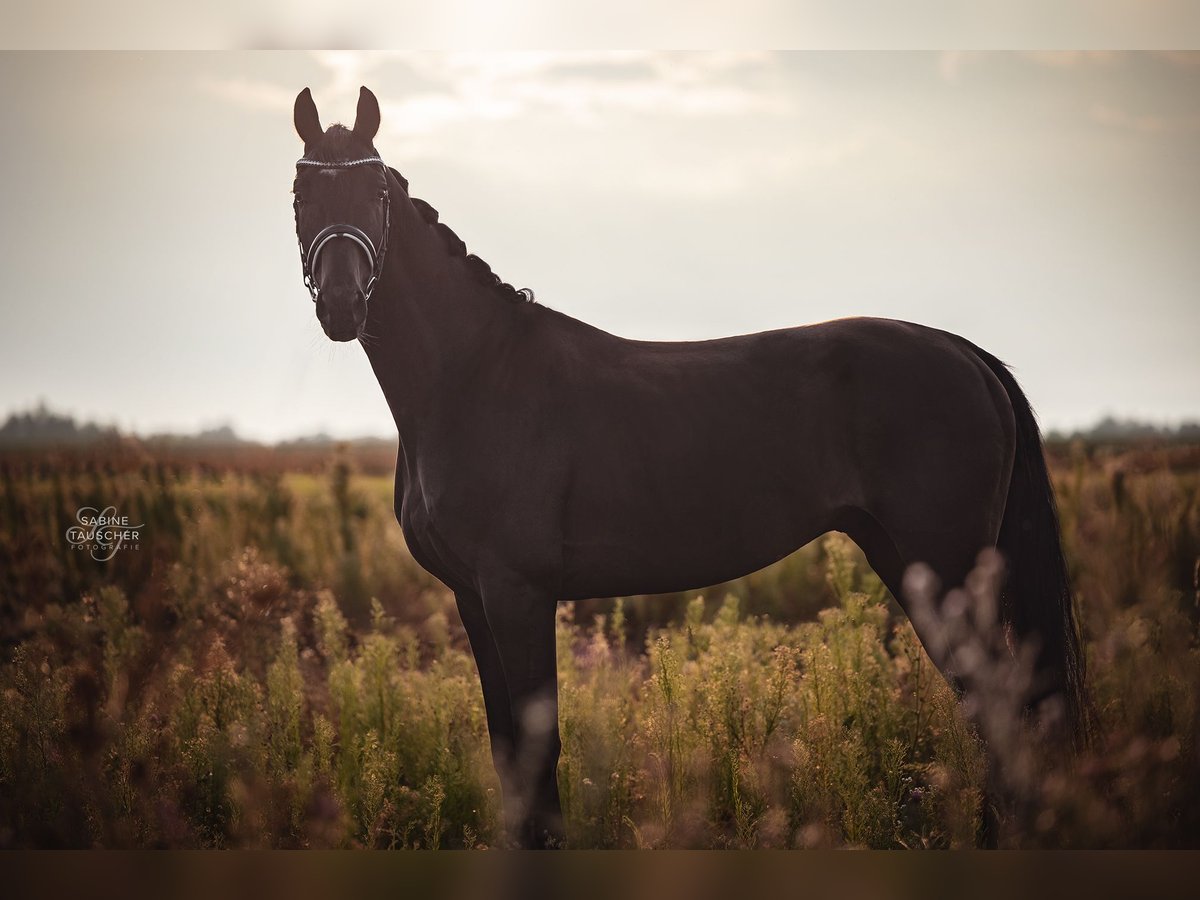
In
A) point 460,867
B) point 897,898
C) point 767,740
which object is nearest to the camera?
point 897,898

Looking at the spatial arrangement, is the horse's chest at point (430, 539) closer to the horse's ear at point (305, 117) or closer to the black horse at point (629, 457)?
the black horse at point (629, 457)

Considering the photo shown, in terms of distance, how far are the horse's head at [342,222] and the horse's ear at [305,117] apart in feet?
0.19

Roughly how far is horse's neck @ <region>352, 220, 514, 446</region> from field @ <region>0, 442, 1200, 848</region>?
1.23 m

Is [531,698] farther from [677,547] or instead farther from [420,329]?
[420,329]

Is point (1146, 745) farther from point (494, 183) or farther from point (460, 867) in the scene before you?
point (494, 183)

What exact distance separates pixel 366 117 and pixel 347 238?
478 mm

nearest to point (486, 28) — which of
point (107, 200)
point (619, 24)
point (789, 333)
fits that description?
point (619, 24)

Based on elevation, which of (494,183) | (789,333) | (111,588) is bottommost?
(111,588)

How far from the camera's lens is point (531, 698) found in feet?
8.25

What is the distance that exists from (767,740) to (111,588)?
2756 mm

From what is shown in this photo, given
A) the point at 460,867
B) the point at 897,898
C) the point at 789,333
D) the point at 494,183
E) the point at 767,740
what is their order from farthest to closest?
the point at 494,183 < the point at 767,740 < the point at 789,333 < the point at 460,867 < the point at 897,898

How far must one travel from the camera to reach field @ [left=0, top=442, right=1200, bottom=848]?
2.86m

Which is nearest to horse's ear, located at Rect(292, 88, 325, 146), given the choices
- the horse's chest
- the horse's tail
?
the horse's chest

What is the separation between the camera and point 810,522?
2768mm
